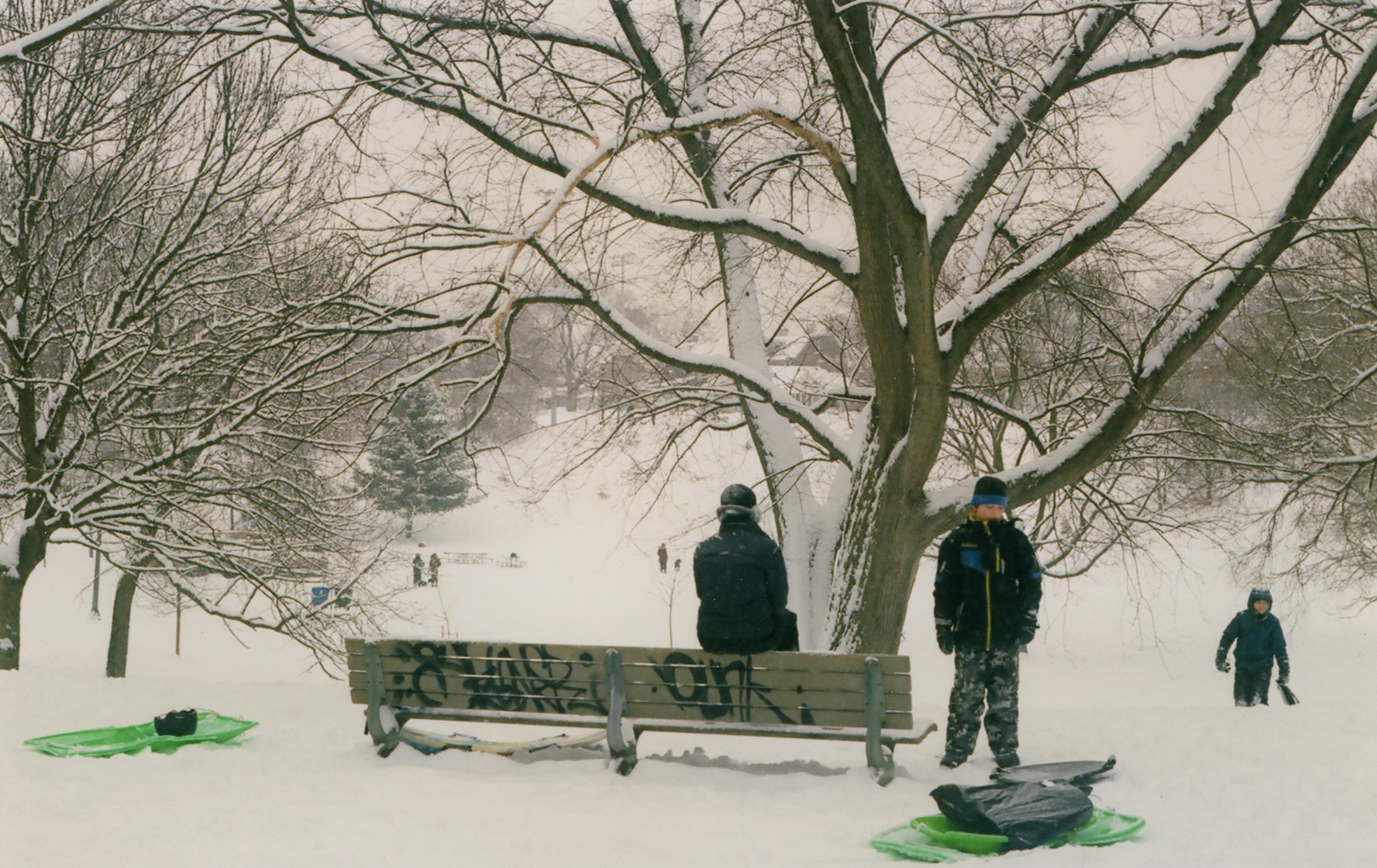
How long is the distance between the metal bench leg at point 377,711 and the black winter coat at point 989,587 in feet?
10.1

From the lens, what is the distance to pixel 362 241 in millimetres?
9094

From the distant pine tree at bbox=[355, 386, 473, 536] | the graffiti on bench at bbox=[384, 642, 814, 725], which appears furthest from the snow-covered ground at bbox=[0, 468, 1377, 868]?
the distant pine tree at bbox=[355, 386, 473, 536]

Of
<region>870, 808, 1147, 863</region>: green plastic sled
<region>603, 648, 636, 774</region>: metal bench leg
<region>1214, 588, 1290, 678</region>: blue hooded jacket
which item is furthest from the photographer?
<region>1214, 588, 1290, 678</region>: blue hooded jacket

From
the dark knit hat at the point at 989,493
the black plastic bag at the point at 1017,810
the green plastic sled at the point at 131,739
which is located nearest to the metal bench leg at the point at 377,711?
the green plastic sled at the point at 131,739

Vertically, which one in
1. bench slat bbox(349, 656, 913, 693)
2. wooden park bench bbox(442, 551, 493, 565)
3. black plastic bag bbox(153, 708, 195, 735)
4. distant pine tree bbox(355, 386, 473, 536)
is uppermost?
distant pine tree bbox(355, 386, 473, 536)

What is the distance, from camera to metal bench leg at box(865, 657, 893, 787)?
631 centimetres

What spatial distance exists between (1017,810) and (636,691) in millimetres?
2199

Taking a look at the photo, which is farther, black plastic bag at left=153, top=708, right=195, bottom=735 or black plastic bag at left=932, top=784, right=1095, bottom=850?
black plastic bag at left=153, top=708, right=195, bottom=735

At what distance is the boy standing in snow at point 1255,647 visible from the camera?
1246 centimetres

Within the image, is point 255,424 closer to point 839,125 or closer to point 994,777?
point 839,125

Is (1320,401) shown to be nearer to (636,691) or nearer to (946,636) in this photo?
(946,636)

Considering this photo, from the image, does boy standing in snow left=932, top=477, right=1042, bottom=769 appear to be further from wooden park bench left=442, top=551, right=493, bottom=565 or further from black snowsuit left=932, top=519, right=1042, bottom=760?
wooden park bench left=442, top=551, right=493, bottom=565

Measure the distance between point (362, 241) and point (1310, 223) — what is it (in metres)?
6.44

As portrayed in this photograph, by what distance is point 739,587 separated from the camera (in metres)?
6.64
